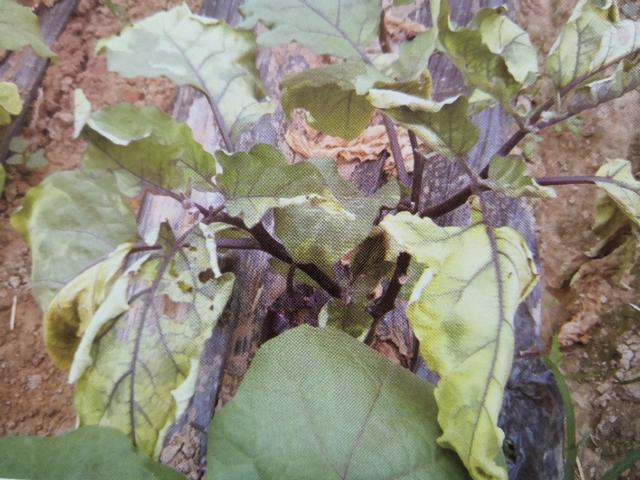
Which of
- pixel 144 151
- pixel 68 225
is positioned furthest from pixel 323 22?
pixel 68 225

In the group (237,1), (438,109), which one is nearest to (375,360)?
(438,109)

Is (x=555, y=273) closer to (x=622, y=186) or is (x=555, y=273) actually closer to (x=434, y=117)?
(x=622, y=186)

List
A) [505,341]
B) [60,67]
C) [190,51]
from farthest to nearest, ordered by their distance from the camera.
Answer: [60,67] → [190,51] → [505,341]

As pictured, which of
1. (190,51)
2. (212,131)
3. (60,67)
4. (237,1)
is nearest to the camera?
(190,51)

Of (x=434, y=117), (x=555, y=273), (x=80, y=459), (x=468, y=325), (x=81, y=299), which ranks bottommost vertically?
(x=555, y=273)

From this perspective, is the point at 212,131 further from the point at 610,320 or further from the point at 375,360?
the point at 610,320

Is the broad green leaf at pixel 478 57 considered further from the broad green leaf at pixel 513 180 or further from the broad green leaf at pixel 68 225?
the broad green leaf at pixel 68 225
